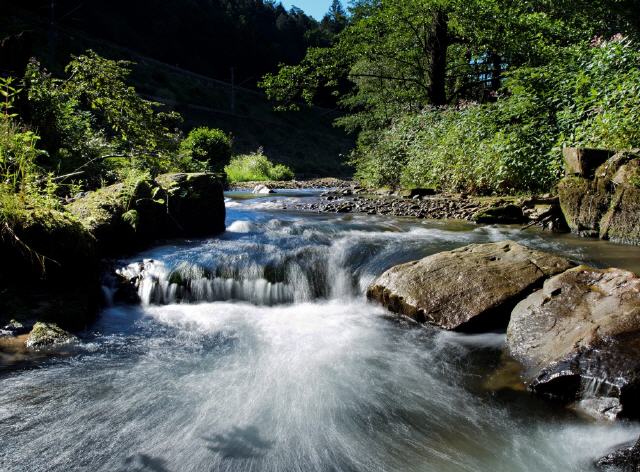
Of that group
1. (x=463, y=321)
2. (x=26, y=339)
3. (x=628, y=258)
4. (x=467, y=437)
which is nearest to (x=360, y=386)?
(x=467, y=437)

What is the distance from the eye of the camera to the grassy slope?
125 ft

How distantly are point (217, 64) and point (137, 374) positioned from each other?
55.5 metres

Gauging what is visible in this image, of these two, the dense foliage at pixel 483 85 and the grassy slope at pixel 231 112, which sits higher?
the grassy slope at pixel 231 112

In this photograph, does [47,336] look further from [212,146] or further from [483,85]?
[483,85]

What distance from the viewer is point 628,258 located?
213 inches

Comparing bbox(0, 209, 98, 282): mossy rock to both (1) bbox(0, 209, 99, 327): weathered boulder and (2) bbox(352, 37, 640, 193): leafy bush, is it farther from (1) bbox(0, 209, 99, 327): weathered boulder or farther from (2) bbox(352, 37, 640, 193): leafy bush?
(2) bbox(352, 37, 640, 193): leafy bush

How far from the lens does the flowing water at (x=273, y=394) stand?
267cm

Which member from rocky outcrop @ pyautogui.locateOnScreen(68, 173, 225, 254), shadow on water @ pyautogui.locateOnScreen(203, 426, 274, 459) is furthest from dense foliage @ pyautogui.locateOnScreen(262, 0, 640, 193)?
shadow on water @ pyautogui.locateOnScreen(203, 426, 274, 459)

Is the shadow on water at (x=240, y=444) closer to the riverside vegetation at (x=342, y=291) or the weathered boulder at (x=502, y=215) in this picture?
the riverside vegetation at (x=342, y=291)

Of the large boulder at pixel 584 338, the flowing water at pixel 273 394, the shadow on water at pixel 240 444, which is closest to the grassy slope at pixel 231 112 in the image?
the flowing water at pixel 273 394

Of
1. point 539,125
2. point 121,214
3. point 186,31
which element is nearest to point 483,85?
point 539,125

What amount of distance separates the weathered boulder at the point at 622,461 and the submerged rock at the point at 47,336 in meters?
4.25

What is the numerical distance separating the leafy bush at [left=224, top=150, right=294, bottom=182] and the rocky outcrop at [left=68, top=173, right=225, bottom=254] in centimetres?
1453

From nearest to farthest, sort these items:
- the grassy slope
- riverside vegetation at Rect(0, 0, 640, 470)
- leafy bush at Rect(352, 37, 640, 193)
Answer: riverside vegetation at Rect(0, 0, 640, 470) < leafy bush at Rect(352, 37, 640, 193) < the grassy slope
